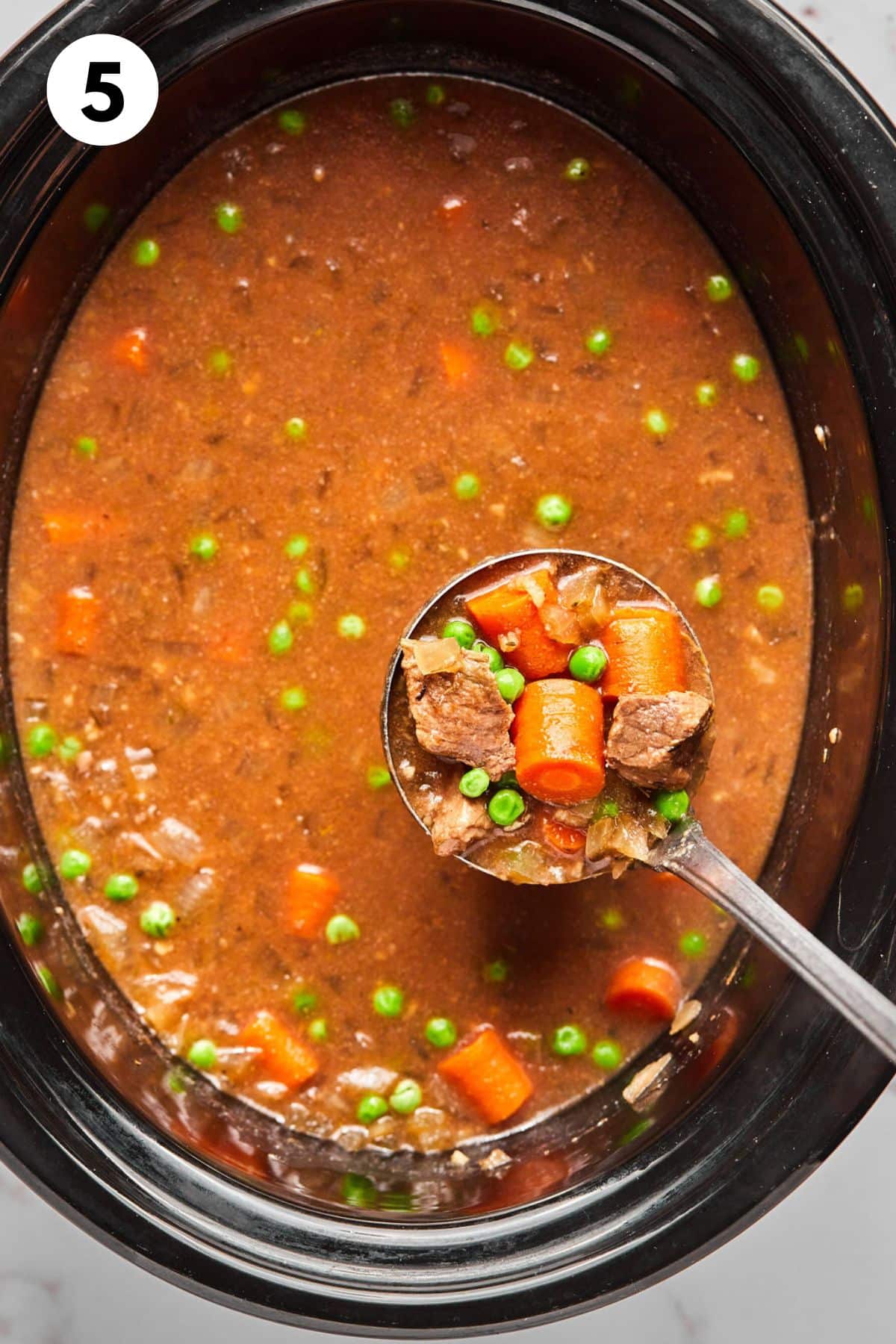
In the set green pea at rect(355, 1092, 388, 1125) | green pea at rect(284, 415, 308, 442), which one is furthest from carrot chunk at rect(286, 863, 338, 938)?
green pea at rect(284, 415, 308, 442)

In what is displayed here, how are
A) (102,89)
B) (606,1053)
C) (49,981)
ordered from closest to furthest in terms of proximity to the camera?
1. (102,89)
2. (49,981)
3. (606,1053)

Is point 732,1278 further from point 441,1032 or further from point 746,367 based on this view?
point 746,367

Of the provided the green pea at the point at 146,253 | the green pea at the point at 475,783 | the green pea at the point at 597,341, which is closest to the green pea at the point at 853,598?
the green pea at the point at 597,341

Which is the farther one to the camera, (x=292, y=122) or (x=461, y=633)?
(x=292, y=122)

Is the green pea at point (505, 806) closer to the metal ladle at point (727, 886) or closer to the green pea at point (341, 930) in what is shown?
the metal ladle at point (727, 886)

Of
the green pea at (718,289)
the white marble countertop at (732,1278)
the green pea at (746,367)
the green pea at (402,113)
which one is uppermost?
the green pea at (402,113)

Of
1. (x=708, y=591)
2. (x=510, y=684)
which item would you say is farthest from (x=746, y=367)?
(x=510, y=684)

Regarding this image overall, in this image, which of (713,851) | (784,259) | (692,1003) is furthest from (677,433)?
(692,1003)
